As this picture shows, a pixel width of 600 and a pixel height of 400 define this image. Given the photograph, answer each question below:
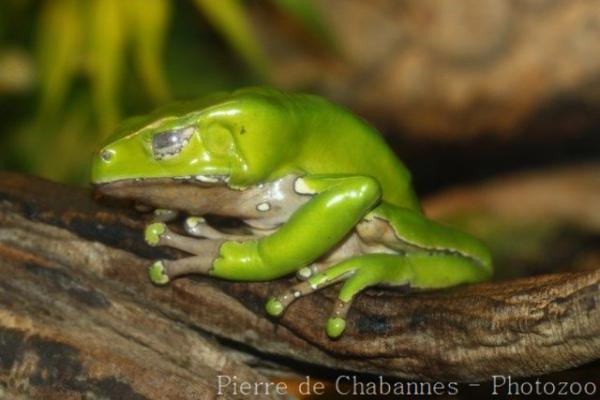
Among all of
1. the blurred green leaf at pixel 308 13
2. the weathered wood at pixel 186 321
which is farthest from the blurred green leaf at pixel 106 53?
the weathered wood at pixel 186 321

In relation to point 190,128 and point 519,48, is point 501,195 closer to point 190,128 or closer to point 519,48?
point 519,48

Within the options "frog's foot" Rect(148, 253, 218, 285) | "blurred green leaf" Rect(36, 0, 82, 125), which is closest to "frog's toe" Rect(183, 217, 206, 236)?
"frog's foot" Rect(148, 253, 218, 285)

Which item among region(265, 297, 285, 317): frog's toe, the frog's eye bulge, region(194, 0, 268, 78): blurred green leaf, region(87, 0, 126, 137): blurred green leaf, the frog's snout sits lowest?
region(265, 297, 285, 317): frog's toe

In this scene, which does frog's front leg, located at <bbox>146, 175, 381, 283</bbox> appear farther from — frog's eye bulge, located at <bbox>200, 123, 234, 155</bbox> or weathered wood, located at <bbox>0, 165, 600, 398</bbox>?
frog's eye bulge, located at <bbox>200, 123, 234, 155</bbox>

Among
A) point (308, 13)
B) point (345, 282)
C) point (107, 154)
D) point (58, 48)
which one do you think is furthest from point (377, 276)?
point (58, 48)

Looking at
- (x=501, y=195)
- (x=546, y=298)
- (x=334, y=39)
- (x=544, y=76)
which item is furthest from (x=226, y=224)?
(x=501, y=195)

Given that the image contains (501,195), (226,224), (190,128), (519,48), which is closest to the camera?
(190,128)

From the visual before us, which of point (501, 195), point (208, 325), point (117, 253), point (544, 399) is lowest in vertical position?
point (544, 399)
